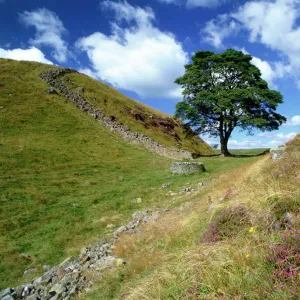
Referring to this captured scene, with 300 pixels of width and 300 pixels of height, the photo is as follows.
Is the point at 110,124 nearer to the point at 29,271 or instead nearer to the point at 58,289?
the point at 29,271

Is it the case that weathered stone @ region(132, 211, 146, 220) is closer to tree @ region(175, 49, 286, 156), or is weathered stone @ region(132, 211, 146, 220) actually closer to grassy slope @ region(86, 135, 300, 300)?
grassy slope @ region(86, 135, 300, 300)

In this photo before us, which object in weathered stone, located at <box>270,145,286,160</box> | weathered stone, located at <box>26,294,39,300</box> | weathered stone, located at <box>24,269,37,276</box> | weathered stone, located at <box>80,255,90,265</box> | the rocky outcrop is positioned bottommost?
weathered stone, located at <box>24,269,37,276</box>

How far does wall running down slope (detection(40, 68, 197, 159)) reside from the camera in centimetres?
3901

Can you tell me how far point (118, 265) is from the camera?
8250 millimetres

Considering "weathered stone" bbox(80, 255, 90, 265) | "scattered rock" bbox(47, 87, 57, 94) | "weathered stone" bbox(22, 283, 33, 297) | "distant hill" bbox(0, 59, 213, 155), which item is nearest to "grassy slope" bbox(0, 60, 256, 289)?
"scattered rock" bbox(47, 87, 57, 94)

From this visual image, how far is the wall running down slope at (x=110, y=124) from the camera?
39009 millimetres

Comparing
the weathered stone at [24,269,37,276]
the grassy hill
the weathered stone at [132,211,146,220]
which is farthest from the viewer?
the weathered stone at [132,211,146,220]

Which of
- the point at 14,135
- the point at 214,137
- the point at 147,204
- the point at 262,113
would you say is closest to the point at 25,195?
the point at 147,204

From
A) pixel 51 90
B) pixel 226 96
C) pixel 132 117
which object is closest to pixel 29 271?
pixel 226 96

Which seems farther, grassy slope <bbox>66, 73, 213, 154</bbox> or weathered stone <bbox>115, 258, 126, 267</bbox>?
grassy slope <bbox>66, 73, 213, 154</bbox>

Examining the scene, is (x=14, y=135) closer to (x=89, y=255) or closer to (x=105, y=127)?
(x=105, y=127)

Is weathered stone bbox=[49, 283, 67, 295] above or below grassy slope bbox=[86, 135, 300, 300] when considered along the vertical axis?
below

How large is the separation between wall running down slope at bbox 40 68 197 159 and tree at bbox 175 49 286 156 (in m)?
6.18

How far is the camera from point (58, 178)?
2438 centimetres
